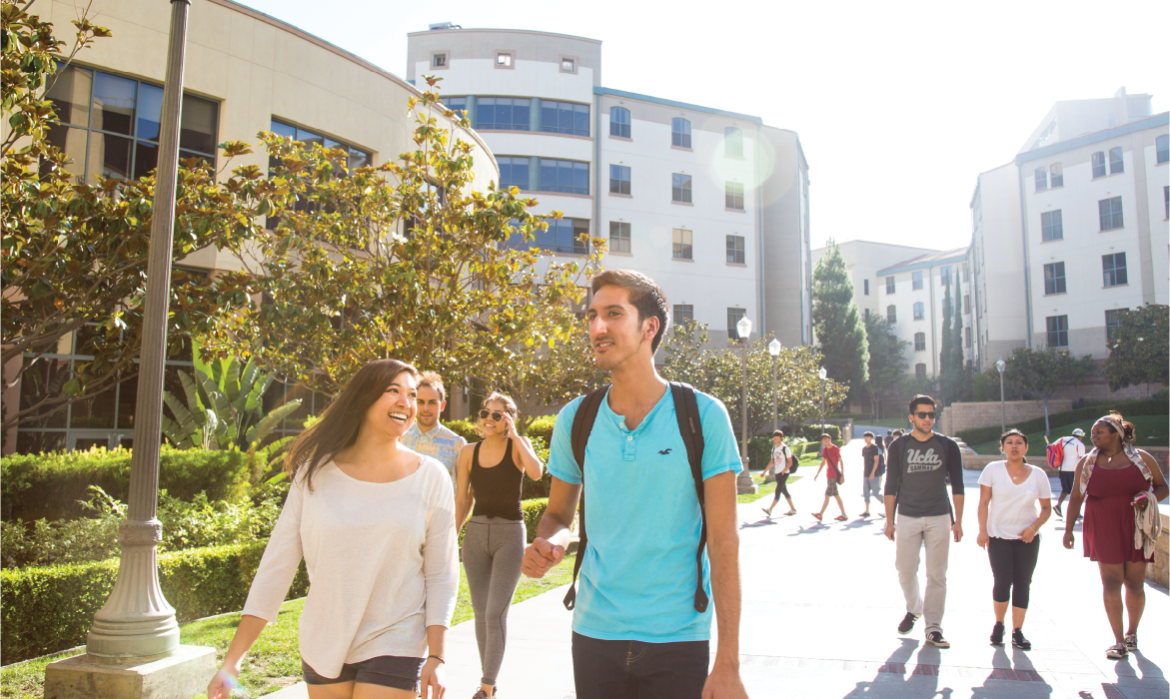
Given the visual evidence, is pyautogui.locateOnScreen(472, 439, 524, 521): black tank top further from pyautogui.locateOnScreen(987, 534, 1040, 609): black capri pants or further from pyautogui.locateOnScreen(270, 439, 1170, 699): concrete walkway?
pyautogui.locateOnScreen(987, 534, 1040, 609): black capri pants

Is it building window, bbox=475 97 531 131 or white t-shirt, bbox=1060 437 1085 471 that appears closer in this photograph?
white t-shirt, bbox=1060 437 1085 471

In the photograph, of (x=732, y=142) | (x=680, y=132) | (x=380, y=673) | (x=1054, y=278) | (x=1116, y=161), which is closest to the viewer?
(x=380, y=673)

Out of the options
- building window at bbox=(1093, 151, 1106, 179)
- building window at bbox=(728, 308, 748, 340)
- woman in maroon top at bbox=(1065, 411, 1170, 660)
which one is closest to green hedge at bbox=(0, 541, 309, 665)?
woman in maroon top at bbox=(1065, 411, 1170, 660)

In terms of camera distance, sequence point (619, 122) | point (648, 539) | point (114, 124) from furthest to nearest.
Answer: point (619, 122) < point (114, 124) < point (648, 539)

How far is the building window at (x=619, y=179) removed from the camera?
142 feet

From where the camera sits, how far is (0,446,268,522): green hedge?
10148 millimetres

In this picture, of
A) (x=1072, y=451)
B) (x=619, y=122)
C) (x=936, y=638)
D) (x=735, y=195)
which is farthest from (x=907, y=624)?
(x=735, y=195)

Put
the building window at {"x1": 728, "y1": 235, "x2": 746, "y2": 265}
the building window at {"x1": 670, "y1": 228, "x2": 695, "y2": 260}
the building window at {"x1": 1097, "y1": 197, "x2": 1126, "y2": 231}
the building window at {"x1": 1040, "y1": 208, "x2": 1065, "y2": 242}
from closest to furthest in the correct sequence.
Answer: the building window at {"x1": 670, "y1": 228, "x2": 695, "y2": 260}, the building window at {"x1": 1097, "y1": 197, "x2": 1126, "y2": 231}, the building window at {"x1": 728, "y1": 235, "x2": 746, "y2": 265}, the building window at {"x1": 1040, "y1": 208, "x2": 1065, "y2": 242}

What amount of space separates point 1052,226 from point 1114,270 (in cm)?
477

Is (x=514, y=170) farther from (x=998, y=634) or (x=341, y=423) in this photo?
(x=341, y=423)

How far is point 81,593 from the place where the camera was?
709 centimetres

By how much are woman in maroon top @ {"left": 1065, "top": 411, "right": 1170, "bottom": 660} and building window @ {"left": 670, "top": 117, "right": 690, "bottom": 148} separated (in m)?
40.5

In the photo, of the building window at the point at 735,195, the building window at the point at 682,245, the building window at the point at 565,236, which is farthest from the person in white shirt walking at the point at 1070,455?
the building window at the point at 735,195

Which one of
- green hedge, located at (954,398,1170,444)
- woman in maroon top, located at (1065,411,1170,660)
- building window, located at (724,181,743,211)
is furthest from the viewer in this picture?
building window, located at (724,181,743,211)
